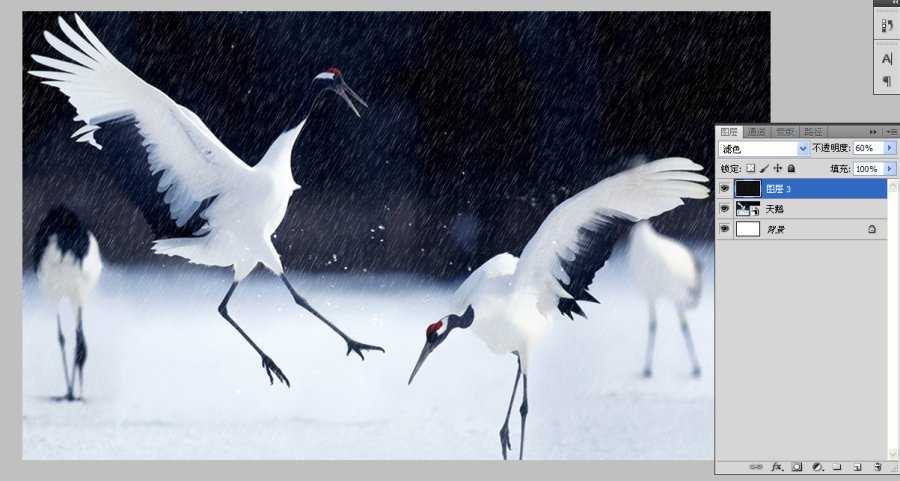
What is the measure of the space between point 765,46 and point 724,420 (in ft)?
4.90

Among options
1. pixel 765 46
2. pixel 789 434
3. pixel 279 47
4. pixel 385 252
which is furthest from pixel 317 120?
pixel 789 434

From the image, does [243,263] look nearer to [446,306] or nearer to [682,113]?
[446,306]

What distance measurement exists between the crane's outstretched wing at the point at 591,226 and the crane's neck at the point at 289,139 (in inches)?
40.1

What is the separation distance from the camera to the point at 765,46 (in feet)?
13.3

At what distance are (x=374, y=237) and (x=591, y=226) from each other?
866mm

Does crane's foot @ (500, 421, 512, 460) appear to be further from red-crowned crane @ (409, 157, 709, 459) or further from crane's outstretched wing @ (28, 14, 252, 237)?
crane's outstretched wing @ (28, 14, 252, 237)

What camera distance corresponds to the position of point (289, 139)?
4082mm

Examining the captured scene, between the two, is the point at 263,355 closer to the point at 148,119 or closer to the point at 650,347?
the point at 148,119

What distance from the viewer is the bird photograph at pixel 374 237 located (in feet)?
13.3

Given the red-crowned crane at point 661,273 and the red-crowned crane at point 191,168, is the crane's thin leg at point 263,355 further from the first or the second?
the red-crowned crane at point 661,273

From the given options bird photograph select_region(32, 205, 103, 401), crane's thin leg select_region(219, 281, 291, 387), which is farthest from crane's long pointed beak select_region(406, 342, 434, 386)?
bird photograph select_region(32, 205, 103, 401)

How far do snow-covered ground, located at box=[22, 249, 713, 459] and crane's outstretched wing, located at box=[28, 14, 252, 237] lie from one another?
35 cm

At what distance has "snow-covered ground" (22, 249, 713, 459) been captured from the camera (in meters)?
4.09

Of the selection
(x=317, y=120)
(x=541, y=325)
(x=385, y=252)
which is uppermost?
(x=317, y=120)
